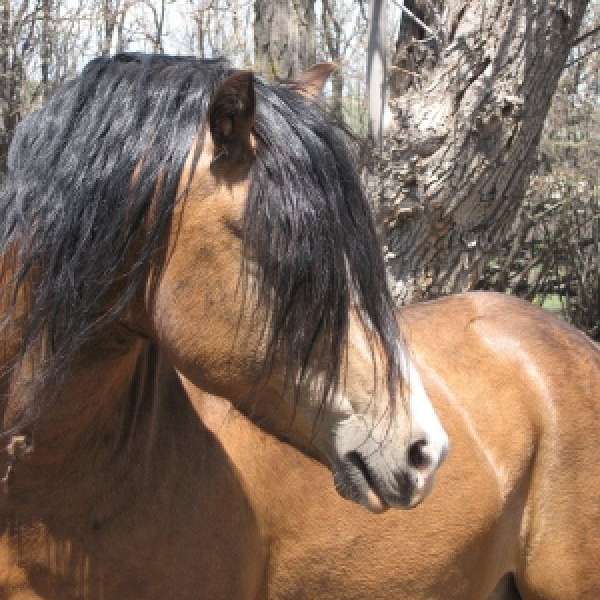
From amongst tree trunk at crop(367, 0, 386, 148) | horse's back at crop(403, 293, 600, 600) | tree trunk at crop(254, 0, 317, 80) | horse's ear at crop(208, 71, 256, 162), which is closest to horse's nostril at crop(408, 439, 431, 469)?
horse's ear at crop(208, 71, 256, 162)

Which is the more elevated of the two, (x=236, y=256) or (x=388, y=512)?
(x=236, y=256)

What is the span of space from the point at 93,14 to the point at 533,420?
425cm

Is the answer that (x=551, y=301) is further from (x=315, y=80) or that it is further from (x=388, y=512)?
(x=315, y=80)

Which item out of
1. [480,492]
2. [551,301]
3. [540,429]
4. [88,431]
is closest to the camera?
[88,431]

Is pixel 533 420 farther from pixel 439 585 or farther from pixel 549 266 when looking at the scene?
pixel 549 266

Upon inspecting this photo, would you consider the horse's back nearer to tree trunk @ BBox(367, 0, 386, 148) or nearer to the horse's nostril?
the horse's nostril

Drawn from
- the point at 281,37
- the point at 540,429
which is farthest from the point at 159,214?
the point at 281,37

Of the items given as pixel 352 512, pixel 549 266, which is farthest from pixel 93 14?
pixel 352 512

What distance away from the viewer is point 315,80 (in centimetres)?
190

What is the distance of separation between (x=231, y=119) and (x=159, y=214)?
18cm

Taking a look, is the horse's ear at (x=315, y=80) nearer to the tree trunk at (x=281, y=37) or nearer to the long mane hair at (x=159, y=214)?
the long mane hair at (x=159, y=214)

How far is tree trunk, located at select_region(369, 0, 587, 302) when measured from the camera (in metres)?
3.96

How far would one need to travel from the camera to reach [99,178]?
5.04ft

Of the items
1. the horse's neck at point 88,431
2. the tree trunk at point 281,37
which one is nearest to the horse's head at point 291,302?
the horse's neck at point 88,431
